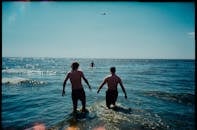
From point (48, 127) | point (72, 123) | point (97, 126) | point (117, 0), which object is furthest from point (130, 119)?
point (117, 0)

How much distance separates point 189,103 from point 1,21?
11476 mm

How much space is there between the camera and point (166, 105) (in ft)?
39.9

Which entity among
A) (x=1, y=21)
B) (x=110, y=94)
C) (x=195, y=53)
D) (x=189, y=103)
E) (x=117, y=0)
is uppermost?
(x=117, y=0)

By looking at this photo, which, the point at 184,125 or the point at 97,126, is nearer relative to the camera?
the point at 97,126

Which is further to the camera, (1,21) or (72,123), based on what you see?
(72,123)

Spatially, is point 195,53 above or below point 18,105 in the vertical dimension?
above

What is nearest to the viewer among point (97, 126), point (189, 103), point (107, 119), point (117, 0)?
point (117, 0)

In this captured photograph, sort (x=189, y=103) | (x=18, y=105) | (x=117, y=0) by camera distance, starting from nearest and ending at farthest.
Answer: (x=117, y=0) → (x=18, y=105) → (x=189, y=103)

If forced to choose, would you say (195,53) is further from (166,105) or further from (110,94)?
(166,105)

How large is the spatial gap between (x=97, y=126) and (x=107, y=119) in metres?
0.79

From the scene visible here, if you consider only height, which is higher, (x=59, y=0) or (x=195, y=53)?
(x=59, y=0)

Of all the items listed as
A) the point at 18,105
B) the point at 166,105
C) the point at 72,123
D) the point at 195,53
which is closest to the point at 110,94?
the point at 72,123

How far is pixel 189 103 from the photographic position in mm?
13125

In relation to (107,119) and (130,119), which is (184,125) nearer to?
(130,119)
